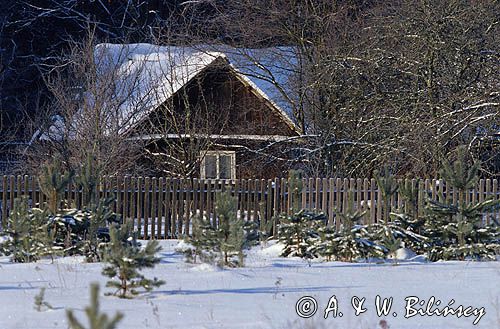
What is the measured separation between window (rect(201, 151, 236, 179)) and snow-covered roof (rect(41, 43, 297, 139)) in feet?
7.02

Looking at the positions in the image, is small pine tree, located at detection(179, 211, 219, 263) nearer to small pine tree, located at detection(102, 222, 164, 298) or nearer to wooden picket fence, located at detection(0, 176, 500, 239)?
small pine tree, located at detection(102, 222, 164, 298)

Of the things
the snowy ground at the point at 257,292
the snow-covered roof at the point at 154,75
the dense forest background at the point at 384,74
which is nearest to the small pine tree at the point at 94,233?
the snowy ground at the point at 257,292

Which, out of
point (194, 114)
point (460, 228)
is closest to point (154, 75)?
point (194, 114)

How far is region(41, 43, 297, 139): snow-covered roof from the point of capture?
68.4ft

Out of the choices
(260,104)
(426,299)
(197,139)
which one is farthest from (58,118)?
(426,299)

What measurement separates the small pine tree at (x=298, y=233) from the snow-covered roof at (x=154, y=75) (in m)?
9.78

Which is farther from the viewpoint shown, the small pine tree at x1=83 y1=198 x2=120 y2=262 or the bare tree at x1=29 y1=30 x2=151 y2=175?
the bare tree at x1=29 y1=30 x2=151 y2=175

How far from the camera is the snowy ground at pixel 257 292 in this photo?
6055 millimetres

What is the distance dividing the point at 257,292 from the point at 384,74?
14.2 metres

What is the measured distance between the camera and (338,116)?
23.1 m

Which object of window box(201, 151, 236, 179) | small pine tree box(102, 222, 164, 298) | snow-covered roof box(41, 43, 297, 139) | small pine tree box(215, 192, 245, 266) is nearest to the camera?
small pine tree box(102, 222, 164, 298)

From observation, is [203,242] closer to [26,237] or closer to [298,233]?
[298,233]

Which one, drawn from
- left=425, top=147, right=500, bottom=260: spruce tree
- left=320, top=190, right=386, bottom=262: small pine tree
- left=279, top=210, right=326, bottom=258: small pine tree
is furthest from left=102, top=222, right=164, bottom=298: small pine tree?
left=425, top=147, right=500, bottom=260: spruce tree

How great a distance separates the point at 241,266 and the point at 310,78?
1483 cm
